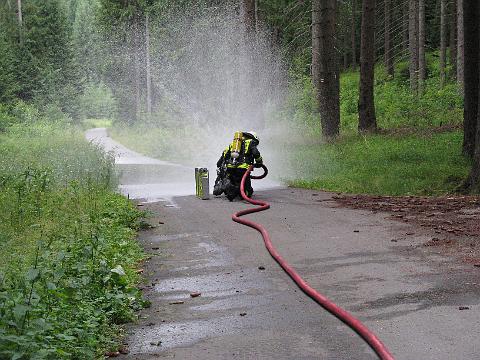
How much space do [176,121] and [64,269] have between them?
4004 cm

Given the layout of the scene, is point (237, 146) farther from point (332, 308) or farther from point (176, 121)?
point (176, 121)

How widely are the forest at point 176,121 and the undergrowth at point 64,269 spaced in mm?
24

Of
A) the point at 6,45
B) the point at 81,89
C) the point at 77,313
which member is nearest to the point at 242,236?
the point at 77,313

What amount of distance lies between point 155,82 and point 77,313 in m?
56.2

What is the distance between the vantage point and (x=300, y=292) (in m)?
7.32

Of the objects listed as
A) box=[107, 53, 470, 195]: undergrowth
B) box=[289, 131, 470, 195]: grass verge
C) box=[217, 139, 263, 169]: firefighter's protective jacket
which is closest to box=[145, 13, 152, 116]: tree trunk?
box=[107, 53, 470, 195]: undergrowth

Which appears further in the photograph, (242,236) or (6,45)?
(6,45)

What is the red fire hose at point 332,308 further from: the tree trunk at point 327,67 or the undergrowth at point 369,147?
the tree trunk at point 327,67

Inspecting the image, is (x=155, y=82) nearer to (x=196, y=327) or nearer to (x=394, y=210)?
(x=394, y=210)

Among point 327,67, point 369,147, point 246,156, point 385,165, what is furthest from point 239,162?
point 327,67

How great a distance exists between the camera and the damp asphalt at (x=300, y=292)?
5.62 meters

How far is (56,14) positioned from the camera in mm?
59156

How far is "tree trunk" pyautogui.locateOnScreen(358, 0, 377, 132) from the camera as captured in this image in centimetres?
2320

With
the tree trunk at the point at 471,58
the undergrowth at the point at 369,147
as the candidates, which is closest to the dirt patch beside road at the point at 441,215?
the undergrowth at the point at 369,147
